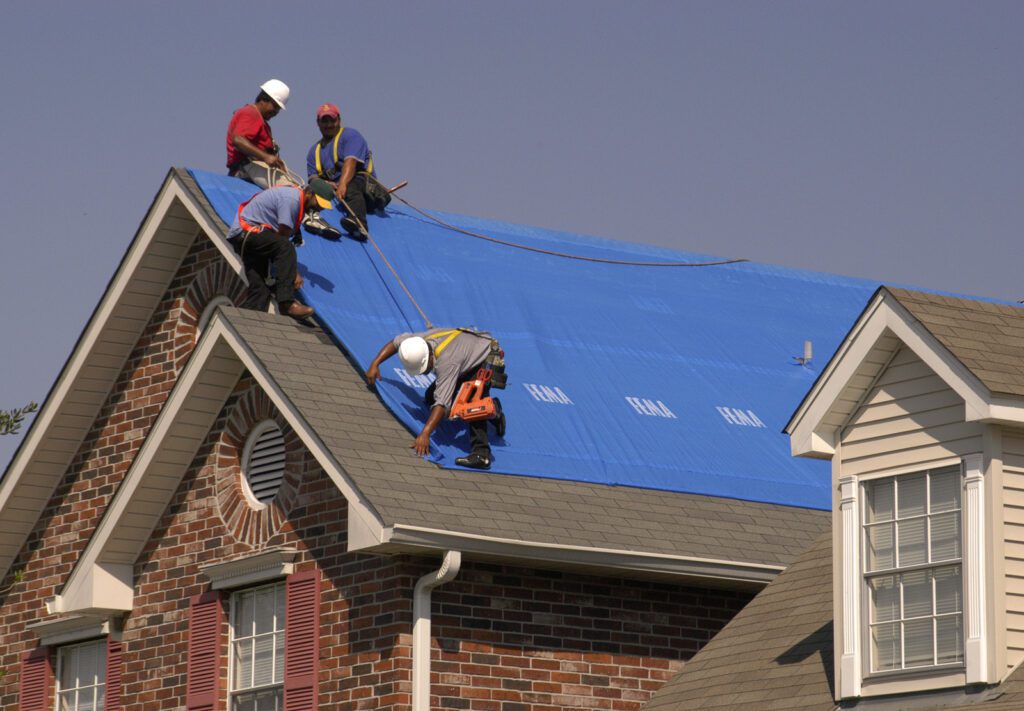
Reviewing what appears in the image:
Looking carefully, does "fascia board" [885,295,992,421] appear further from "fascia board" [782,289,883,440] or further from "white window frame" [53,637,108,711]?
"white window frame" [53,637,108,711]

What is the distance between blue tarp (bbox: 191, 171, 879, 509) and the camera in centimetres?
1950

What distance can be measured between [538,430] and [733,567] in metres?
2.36

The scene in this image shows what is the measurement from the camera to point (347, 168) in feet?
71.8

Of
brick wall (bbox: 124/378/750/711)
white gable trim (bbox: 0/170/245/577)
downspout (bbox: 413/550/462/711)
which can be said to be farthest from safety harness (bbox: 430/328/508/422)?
white gable trim (bbox: 0/170/245/577)

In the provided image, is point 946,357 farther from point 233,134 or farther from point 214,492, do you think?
point 233,134

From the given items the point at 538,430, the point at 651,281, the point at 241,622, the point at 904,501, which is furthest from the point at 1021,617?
the point at 651,281

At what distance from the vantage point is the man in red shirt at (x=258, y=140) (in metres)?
22.5

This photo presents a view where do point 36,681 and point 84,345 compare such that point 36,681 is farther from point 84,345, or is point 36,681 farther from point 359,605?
point 359,605

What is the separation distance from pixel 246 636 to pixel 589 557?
3.69 meters

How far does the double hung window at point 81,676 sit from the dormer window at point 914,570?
9957 mm

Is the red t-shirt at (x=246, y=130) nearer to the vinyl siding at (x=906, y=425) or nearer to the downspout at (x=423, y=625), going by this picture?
the downspout at (x=423, y=625)

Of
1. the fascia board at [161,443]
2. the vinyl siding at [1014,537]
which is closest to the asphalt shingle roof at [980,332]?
the vinyl siding at [1014,537]

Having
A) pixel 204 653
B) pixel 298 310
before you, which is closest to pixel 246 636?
pixel 204 653

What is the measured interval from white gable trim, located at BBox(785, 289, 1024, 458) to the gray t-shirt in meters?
4.58
